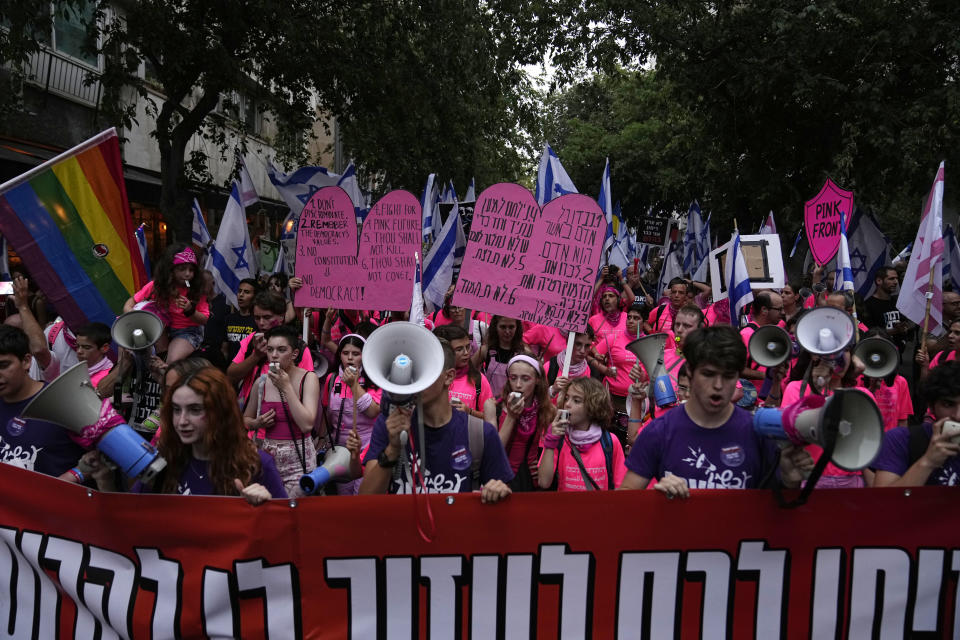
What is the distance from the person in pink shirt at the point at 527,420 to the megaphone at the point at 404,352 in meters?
1.38

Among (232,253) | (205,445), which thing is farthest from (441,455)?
(232,253)

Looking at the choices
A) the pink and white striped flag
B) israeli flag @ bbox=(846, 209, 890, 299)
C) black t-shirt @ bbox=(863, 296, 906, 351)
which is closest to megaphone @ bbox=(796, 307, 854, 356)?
the pink and white striped flag

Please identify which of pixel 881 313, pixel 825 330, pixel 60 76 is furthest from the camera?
pixel 60 76

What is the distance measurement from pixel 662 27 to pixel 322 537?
519 inches

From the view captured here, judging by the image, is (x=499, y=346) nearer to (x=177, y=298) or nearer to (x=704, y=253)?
(x=177, y=298)

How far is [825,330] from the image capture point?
413 centimetres

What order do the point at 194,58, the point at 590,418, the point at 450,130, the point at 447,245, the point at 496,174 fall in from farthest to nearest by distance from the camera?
the point at 496,174 → the point at 450,130 → the point at 194,58 → the point at 447,245 → the point at 590,418

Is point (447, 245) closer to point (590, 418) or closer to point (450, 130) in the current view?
point (590, 418)

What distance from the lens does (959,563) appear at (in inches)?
130

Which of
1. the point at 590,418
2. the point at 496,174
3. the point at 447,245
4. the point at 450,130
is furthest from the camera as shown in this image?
the point at 496,174

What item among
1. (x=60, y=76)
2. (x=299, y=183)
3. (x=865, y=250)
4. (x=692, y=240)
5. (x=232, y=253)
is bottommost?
(x=232, y=253)

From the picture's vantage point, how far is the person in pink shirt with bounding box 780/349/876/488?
412 centimetres

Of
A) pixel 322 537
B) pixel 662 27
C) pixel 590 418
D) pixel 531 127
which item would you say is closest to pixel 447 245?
pixel 590 418

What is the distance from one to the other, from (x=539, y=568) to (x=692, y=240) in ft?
42.2
